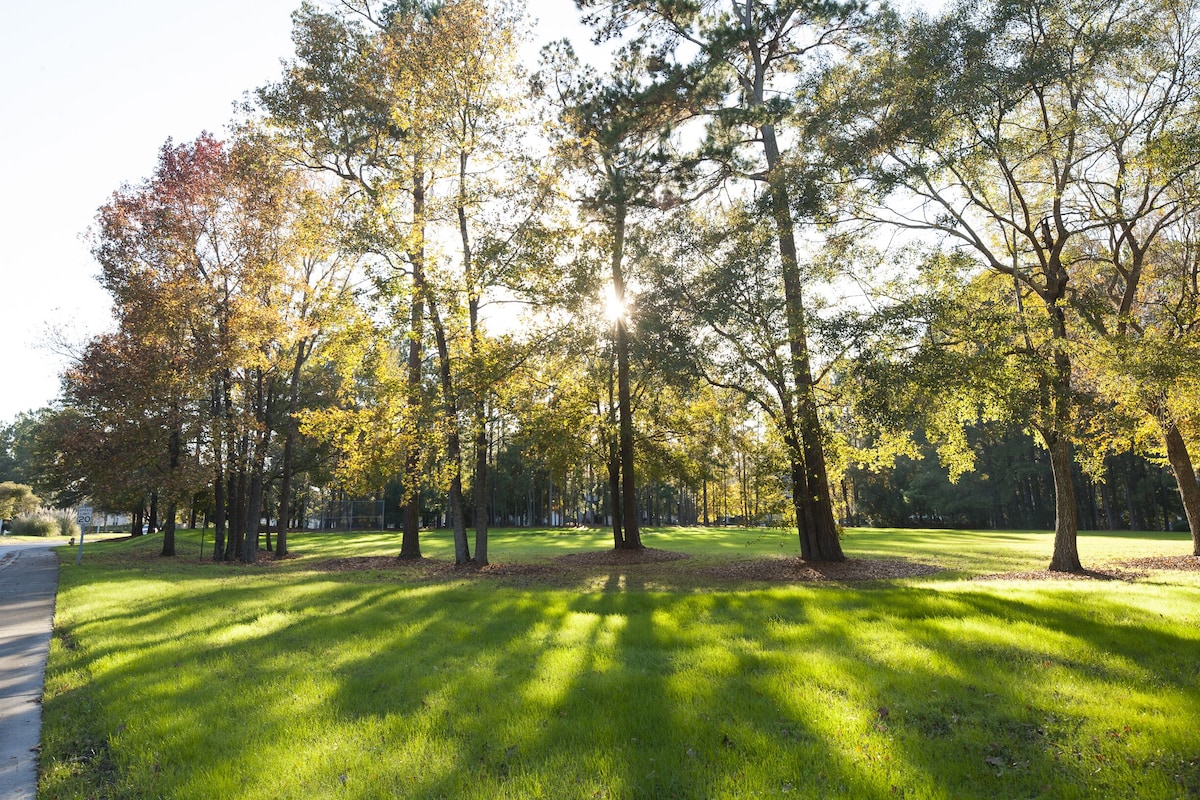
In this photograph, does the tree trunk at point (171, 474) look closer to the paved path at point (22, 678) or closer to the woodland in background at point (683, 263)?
the woodland in background at point (683, 263)

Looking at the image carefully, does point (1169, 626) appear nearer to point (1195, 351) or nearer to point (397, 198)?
point (1195, 351)

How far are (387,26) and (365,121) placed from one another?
3483 mm

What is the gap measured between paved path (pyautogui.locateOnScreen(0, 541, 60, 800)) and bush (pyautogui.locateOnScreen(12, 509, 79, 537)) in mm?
55288

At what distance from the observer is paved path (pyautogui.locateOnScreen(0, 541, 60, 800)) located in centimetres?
485

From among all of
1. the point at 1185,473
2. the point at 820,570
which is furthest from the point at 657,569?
the point at 1185,473

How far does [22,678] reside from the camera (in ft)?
23.8

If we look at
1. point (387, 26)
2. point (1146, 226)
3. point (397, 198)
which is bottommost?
point (1146, 226)

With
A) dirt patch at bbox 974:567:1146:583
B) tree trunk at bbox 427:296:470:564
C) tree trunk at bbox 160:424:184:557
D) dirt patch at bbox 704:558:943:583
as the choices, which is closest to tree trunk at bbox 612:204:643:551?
dirt patch at bbox 704:558:943:583

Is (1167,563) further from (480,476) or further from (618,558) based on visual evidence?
(480,476)

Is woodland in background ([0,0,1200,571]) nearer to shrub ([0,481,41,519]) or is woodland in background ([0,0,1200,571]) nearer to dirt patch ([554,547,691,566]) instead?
dirt patch ([554,547,691,566])


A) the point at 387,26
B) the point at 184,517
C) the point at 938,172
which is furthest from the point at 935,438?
the point at 184,517

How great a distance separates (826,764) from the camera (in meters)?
4.52

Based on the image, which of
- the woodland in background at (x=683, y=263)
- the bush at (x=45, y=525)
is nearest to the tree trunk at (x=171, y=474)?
the woodland in background at (x=683, y=263)

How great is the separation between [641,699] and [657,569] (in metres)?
13.8
